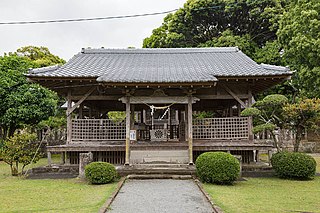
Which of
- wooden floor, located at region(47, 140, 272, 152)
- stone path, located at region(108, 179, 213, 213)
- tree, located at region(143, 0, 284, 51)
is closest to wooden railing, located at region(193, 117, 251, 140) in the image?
wooden floor, located at region(47, 140, 272, 152)

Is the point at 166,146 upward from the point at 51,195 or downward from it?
upward

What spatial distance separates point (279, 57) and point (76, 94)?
15.1 meters

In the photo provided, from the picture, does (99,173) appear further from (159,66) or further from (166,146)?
(159,66)

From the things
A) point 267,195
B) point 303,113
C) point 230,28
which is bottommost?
point 267,195

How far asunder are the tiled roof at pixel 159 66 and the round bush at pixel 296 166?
3.12 m

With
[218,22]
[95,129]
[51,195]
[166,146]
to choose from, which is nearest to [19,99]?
[95,129]

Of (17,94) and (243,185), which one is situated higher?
(17,94)

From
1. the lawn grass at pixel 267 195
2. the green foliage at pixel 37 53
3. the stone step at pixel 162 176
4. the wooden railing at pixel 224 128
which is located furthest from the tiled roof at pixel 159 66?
the green foliage at pixel 37 53

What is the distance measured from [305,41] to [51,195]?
45.1ft

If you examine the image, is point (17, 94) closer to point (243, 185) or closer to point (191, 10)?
point (243, 185)

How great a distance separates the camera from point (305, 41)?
15.1 m

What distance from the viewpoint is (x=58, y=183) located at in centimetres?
986

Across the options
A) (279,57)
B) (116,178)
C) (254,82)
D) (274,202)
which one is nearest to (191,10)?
(279,57)

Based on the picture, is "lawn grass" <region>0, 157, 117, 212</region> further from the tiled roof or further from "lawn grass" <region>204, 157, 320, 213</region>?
the tiled roof
